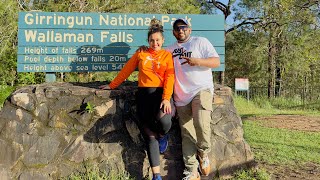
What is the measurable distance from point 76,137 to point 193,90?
4.69 ft

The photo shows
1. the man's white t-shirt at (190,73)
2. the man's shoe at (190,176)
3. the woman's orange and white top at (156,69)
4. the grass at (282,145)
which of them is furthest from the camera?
the grass at (282,145)

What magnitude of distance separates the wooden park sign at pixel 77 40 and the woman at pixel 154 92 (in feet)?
4.34

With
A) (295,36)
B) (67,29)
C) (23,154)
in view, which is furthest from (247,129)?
(295,36)

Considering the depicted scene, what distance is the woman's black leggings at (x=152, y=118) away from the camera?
347 centimetres

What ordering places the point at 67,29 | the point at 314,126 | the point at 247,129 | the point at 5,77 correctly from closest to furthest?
the point at 67,29 → the point at 247,129 → the point at 314,126 → the point at 5,77

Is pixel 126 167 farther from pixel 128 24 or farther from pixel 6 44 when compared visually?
pixel 6 44

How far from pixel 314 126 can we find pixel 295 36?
11.4 meters

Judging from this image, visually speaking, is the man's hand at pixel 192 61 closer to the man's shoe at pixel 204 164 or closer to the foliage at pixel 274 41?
the man's shoe at pixel 204 164

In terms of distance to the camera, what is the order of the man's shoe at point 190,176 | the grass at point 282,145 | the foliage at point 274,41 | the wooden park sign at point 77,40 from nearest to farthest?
the man's shoe at point 190,176 → the wooden park sign at point 77,40 → the grass at point 282,145 → the foliage at point 274,41

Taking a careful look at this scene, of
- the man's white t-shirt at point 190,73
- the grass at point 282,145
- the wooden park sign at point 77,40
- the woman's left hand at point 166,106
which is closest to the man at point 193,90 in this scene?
the man's white t-shirt at point 190,73

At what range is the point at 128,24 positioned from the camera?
4.90 metres

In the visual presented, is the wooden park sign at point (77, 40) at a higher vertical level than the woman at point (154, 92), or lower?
higher

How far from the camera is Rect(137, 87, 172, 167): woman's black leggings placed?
347 centimetres

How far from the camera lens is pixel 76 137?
398cm
